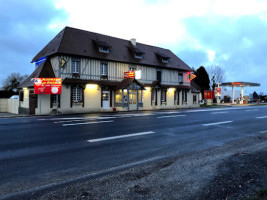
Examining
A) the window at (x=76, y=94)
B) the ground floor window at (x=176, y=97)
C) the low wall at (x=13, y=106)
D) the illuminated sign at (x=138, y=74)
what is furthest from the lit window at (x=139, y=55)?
the low wall at (x=13, y=106)

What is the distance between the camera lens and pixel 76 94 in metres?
22.7

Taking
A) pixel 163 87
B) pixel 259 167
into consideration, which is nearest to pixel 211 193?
pixel 259 167

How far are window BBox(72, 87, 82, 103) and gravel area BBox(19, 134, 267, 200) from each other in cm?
1903

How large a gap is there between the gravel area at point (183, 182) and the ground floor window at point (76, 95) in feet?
62.4

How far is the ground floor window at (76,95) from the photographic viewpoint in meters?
22.5

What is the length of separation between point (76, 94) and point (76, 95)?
116mm

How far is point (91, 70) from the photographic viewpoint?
78.0 feet

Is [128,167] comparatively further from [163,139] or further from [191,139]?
[191,139]

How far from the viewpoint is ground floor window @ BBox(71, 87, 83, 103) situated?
22.5m

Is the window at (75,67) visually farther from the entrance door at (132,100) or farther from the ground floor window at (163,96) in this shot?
the ground floor window at (163,96)

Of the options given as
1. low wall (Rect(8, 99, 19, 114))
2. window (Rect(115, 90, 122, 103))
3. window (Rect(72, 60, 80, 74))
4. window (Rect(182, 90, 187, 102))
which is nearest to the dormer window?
window (Rect(115, 90, 122, 103))

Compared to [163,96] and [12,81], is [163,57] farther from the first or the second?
[12,81]

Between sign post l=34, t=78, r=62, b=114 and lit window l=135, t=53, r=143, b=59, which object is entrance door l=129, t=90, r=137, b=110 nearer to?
lit window l=135, t=53, r=143, b=59

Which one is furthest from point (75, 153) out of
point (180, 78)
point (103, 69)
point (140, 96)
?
point (180, 78)
